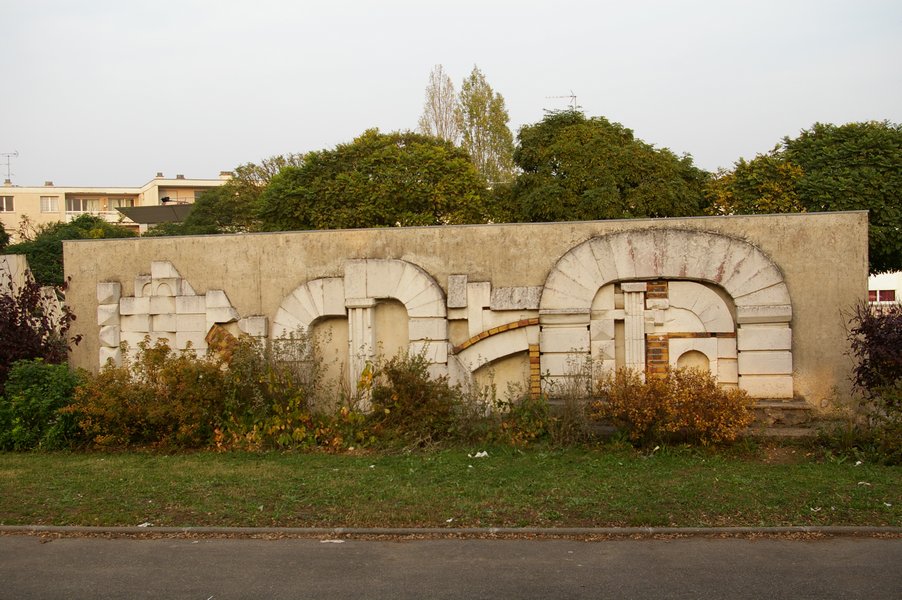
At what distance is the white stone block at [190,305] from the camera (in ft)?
40.6

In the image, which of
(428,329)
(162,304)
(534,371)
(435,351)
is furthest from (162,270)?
(534,371)

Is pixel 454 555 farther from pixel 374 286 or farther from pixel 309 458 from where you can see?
pixel 374 286

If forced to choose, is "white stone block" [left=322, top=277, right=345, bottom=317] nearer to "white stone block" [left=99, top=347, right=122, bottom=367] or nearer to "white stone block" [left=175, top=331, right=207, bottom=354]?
"white stone block" [left=175, top=331, right=207, bottom=354]

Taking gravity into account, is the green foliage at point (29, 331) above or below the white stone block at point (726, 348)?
above

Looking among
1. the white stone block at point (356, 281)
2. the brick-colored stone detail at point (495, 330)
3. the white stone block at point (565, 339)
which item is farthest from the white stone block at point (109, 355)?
the white stone block at point (565, 339)

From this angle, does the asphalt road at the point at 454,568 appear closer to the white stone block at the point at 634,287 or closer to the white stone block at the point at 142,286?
the white stone block at the point at 634,287

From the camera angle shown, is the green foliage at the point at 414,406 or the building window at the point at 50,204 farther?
the building window at the point at 50,204

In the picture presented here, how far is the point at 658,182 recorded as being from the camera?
81.9ft

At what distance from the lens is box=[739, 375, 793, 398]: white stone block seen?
1063cm

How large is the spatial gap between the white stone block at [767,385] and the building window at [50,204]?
73.5 metres

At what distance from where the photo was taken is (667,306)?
36.1ft

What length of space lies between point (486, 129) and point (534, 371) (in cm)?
2738

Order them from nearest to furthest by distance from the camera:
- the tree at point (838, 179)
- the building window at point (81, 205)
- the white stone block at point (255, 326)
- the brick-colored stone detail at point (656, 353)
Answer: the brick-colored stone detail at point (656, 353) < the white stone block at point (255, 326) < the tree at point (838, 179) < the building window at point (81, 205)

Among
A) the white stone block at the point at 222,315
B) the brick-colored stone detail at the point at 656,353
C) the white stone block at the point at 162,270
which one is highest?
the white stone block at the point at 162,270
